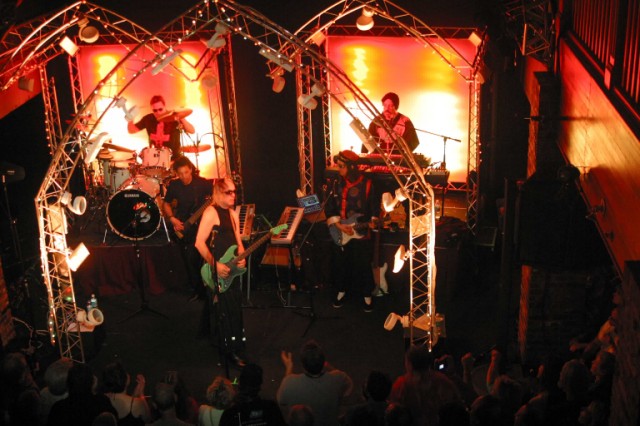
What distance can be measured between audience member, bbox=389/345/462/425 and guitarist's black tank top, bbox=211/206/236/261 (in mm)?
2862

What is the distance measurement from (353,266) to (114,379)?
14.2 ft

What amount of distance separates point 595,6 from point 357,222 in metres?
4.33

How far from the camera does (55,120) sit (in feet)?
42.6

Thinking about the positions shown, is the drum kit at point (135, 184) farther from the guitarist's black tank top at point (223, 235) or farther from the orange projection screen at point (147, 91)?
the guitarist's black tank top at point (223, 235)

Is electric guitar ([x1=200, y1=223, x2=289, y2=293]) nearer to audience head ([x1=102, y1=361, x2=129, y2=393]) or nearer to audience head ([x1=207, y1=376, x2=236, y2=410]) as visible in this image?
audience head ([x1=102, y1=361, x2=129, y2=393])

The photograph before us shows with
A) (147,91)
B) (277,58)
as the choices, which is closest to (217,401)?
(277,58)

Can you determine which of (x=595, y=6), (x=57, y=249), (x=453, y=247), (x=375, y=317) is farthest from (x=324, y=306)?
(x=595, y=6)

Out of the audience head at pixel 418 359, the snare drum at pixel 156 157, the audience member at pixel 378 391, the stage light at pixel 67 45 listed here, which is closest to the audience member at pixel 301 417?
the audience member at pixel 378 391

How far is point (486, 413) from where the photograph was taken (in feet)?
16.0

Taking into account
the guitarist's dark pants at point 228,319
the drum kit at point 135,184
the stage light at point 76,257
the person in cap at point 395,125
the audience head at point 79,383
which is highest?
the person in cap at point 395,125

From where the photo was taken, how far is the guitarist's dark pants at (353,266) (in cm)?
951

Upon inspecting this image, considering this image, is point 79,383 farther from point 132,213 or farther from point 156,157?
point 156,157

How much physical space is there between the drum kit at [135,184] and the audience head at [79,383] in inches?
162

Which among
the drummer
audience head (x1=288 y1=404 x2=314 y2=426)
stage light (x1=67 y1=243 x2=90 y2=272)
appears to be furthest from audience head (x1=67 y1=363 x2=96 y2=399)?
the drummer
